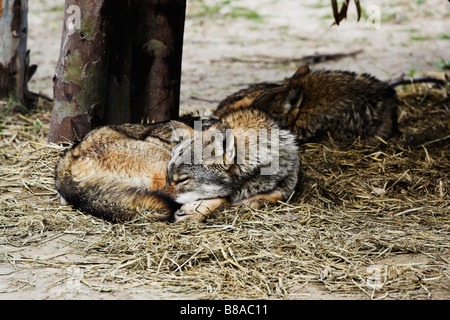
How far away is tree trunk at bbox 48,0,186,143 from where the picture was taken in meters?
6.01

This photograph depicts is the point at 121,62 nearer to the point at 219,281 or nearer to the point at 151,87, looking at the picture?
the point at 151,87

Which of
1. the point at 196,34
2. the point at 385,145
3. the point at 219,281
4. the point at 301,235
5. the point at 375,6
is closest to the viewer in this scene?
the point at 219,281

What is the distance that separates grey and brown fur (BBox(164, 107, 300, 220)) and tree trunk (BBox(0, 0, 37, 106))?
3898mm

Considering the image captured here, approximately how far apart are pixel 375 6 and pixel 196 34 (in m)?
5.22

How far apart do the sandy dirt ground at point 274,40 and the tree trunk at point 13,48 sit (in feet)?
4.78

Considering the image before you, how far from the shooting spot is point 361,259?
13.7ft

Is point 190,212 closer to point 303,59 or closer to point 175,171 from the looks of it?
point 175,171

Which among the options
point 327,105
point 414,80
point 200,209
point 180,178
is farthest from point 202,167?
point 414,80

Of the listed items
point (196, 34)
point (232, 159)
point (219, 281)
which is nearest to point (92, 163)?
point (232, 159)

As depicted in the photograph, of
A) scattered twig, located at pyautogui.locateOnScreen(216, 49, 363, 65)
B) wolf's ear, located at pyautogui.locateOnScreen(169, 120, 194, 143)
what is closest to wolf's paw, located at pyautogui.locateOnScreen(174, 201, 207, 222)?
wolf's ear, located at pyautogui.locateOnScreen(169, 120, 194, 143)

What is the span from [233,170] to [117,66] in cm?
221

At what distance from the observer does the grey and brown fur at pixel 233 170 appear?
16.2ft

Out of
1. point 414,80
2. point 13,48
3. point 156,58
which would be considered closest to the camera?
point 156,58

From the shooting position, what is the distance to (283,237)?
15.0 ft
